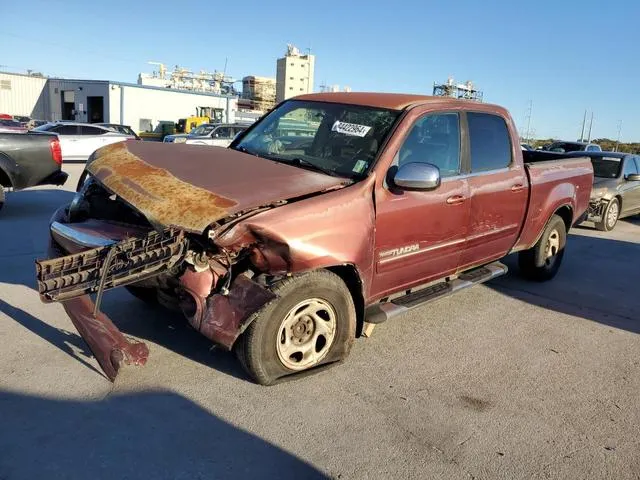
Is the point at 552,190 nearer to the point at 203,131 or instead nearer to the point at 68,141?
the point at 68,141

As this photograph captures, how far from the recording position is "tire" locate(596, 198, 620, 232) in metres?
10.6

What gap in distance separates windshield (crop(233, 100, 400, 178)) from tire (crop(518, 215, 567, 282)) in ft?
9.68

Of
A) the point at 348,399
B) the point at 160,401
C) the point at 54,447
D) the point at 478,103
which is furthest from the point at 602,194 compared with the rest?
the point at 54,447

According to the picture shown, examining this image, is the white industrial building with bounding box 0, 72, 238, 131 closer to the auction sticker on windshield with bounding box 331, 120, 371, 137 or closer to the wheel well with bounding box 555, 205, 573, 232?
the wheel well with bounding box 555, 205, 573, 232

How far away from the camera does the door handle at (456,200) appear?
4383 millimetres

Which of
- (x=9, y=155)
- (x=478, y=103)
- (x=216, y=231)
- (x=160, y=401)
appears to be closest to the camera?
(x=216, y=231)

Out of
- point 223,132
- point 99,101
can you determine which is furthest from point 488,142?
point 99,101

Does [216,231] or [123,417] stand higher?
[216,231]

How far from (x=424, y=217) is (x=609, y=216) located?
832 cm

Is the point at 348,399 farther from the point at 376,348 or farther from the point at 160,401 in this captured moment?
the point at 160,401

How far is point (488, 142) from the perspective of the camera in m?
5.04

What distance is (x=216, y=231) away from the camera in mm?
3107

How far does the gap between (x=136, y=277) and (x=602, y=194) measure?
10.2 metres

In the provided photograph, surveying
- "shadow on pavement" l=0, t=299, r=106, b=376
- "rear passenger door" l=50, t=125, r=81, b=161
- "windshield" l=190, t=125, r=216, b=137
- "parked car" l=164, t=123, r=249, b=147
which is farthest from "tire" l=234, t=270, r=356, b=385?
"windshield" l=190, t=125, r=216, b=137
